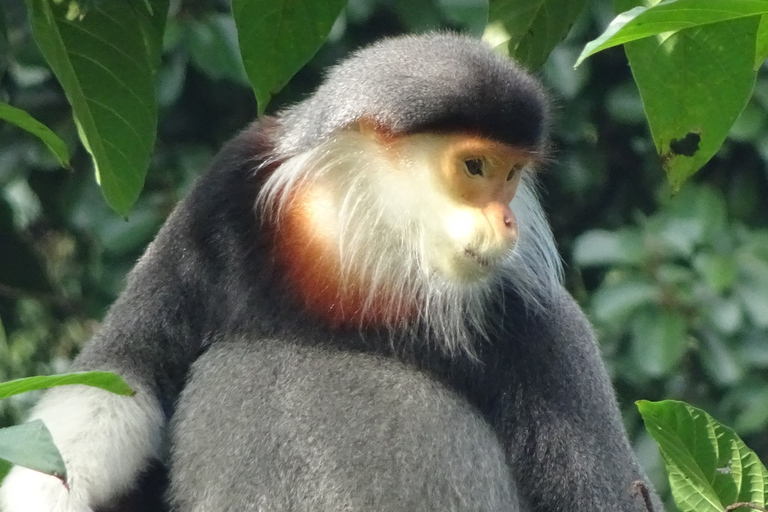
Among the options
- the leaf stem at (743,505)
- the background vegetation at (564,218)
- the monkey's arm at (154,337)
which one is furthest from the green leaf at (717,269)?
the leaf stem at (743,505)

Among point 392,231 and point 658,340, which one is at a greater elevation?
point 392,231

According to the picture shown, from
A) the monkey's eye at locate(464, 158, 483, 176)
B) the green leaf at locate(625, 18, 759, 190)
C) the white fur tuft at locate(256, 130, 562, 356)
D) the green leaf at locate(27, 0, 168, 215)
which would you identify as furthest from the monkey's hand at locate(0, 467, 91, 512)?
the green leaf at locate(625, 18, 759, 190)

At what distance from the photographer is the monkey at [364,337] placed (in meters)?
2.00

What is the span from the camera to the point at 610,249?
348 cm

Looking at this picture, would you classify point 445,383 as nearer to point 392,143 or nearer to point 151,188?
point 392,143

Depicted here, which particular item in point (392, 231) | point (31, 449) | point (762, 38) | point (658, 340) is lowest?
point (658, 340)

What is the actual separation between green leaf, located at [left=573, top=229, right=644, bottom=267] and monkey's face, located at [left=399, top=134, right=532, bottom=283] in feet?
4.50

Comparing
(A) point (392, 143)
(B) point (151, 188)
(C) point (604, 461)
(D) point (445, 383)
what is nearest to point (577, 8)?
(A) point (392, 143)

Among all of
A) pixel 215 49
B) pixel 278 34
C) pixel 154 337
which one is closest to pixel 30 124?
pixel 278 34

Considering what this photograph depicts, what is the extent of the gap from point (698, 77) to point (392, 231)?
0.78 meters

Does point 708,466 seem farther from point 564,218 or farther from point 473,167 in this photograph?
point 564,218

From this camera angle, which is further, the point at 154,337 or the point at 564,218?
the point at 564,218

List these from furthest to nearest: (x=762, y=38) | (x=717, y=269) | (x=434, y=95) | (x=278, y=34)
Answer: (x=717, y=269)
(x=434, y=95)
(x=278, y=34)
(x=762, y=38)

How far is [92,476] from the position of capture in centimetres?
199
